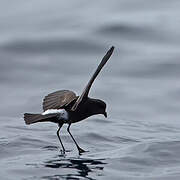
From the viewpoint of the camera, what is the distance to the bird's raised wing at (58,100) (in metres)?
10.6

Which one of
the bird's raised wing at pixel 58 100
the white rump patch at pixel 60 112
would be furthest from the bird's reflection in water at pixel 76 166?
the bird's raised wing at pixel 58 100

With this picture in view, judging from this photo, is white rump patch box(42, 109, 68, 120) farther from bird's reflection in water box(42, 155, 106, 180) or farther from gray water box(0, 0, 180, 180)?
bird's reflection in water box(42, 155, 106, 180)

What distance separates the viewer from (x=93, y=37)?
18594 millimetres

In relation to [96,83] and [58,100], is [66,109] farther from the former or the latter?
[96,83]

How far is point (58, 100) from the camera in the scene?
10.8m

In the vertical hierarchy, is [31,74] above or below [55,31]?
below

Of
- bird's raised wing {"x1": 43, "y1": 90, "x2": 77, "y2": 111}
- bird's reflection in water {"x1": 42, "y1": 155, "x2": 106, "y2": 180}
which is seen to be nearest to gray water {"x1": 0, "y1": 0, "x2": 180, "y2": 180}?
bird's reflection in water {"x1": 42, "y1": 155, "x2": 106, "y2": 180}

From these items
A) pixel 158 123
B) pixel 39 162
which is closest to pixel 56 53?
pixel 158 123

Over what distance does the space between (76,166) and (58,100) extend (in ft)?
4.94

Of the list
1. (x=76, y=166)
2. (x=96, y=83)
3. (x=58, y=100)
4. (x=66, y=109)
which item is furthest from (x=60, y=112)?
(x=96, y=83)

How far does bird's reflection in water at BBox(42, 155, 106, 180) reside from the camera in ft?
29.5

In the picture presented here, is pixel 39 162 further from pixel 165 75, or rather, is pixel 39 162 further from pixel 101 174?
pixel 165 75

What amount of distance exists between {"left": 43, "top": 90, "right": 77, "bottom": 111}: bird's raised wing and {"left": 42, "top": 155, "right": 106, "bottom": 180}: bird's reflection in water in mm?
758

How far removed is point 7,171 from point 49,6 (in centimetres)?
1240
